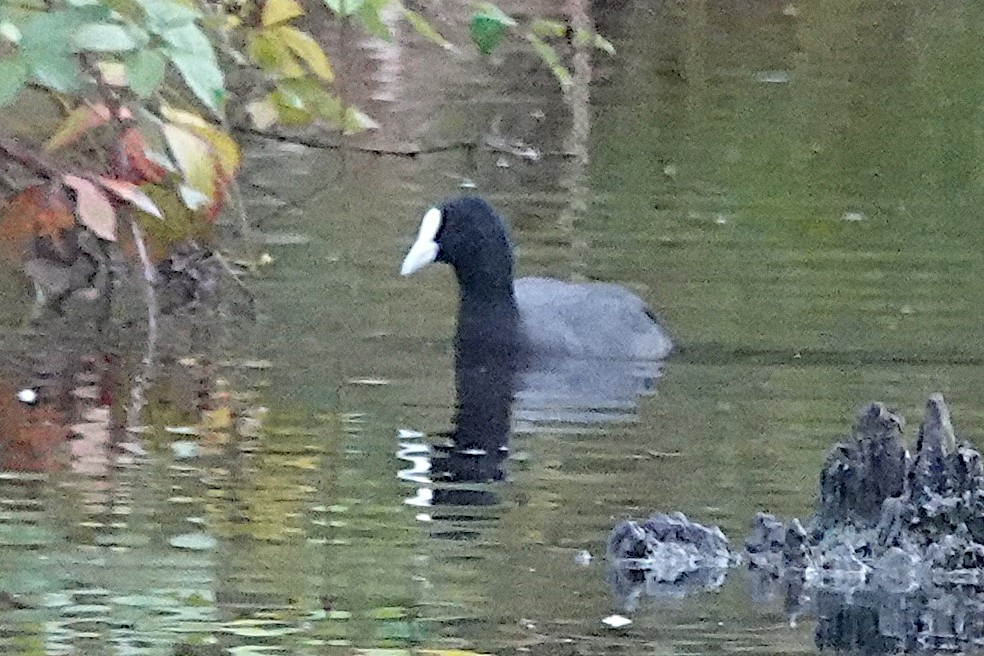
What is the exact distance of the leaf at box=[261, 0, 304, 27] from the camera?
8.70m

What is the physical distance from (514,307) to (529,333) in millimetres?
163

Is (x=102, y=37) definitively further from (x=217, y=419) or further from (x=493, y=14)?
(x=217, y=419)

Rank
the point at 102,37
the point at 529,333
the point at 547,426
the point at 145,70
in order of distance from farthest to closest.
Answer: the point at 529,333 → the point at 547,426 → the point at 145,70 → the point at 102,37

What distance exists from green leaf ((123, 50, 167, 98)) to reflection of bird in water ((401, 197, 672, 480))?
321 cm

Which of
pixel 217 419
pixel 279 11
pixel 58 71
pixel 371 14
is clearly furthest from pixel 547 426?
pixel 58 71

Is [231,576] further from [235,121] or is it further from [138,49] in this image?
[235,121]

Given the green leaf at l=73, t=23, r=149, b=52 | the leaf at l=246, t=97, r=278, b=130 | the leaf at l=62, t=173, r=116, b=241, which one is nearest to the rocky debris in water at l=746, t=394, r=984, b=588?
the green leaf at l=73, t=23, r=149, b=52

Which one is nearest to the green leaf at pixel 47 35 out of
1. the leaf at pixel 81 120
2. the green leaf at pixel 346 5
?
the green leaf at pixel 346 5

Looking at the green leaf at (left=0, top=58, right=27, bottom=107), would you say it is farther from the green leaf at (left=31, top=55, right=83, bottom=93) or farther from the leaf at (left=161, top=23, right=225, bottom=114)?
the leaf at (left=161, top=23, right=225, bottom=114)

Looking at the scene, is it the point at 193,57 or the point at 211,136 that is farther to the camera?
the point at 211,136

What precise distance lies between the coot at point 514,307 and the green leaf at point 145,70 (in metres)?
4.37

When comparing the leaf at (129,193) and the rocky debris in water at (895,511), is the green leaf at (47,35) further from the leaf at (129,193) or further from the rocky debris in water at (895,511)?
the rocky debris in water at (895,511)

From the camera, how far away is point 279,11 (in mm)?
8758

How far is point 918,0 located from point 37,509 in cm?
2419
